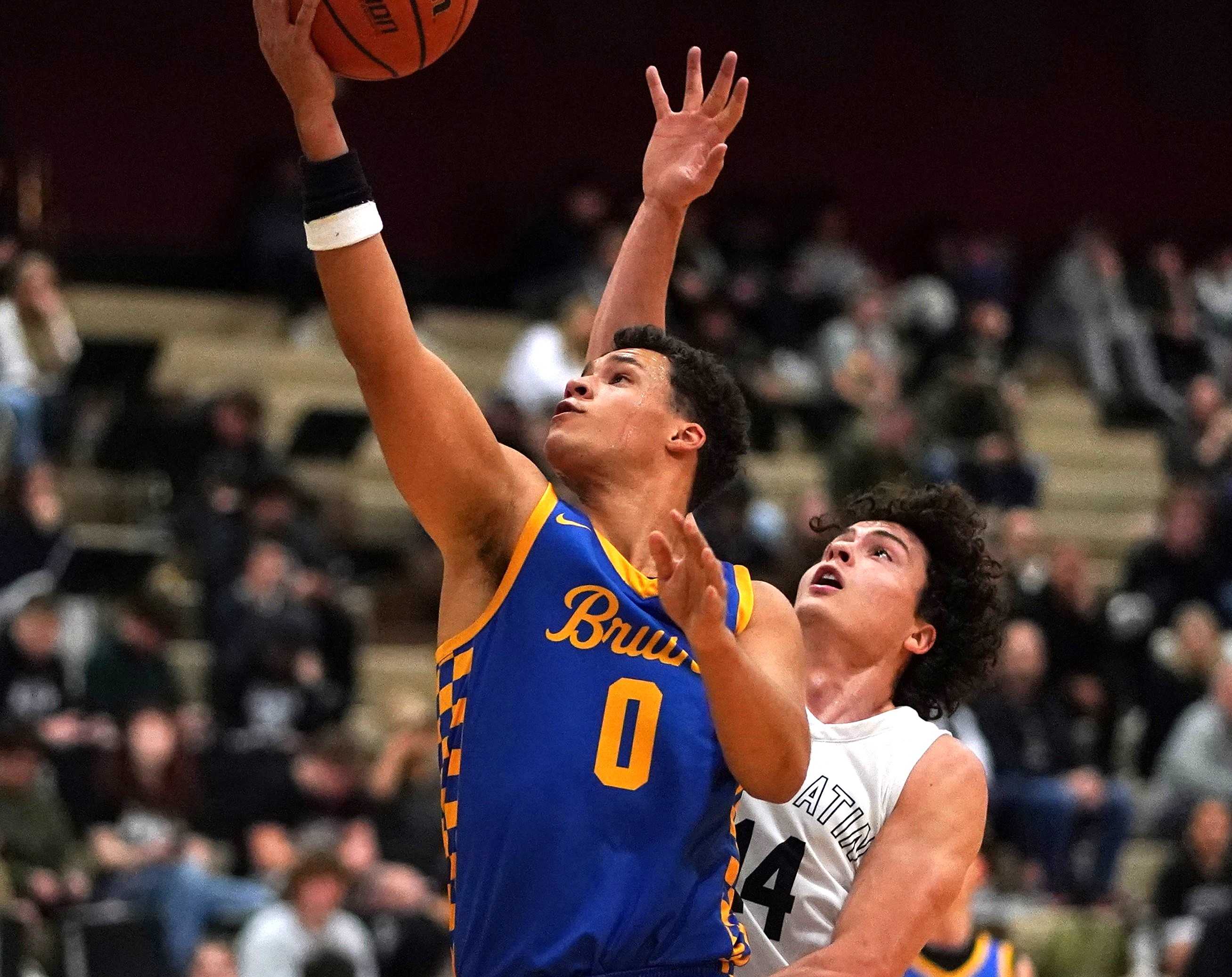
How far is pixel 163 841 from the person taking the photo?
9.62m

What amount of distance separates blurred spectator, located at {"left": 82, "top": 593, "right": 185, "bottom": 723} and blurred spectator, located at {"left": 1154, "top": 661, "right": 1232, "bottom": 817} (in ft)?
18.6

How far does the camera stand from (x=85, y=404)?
12945 mm

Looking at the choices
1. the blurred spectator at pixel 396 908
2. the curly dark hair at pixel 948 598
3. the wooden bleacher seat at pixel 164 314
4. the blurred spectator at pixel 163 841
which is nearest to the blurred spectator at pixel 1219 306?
the wooden bleacher seat at pixel 164 314

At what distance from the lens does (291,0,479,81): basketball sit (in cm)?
346

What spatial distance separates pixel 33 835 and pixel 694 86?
611cm

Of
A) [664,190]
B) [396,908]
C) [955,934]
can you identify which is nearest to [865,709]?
[664,190]

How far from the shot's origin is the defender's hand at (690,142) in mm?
4430

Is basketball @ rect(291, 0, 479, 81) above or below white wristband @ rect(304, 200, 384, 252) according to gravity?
above

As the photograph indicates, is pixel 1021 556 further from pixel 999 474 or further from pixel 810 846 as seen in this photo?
pixel 810 846

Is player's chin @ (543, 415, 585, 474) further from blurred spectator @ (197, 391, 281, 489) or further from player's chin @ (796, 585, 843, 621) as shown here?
blurred spectator @ (197, 391, 281, 489)

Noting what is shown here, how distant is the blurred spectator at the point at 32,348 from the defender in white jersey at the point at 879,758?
826 centimetres

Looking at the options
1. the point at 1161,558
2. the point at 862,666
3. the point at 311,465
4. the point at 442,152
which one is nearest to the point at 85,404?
the point at 311,465

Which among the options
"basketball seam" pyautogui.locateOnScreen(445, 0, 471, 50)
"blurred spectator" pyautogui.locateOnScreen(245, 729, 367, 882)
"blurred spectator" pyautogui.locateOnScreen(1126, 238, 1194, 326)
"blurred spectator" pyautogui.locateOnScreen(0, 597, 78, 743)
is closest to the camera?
"basketball seam" pyautogui.locateOnScreen(445, 0, 471, 50)

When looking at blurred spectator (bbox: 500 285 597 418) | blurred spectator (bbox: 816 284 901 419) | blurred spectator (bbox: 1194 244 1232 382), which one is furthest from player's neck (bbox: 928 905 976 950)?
blurred spectator (bbox: 1194 244 1232 382)
